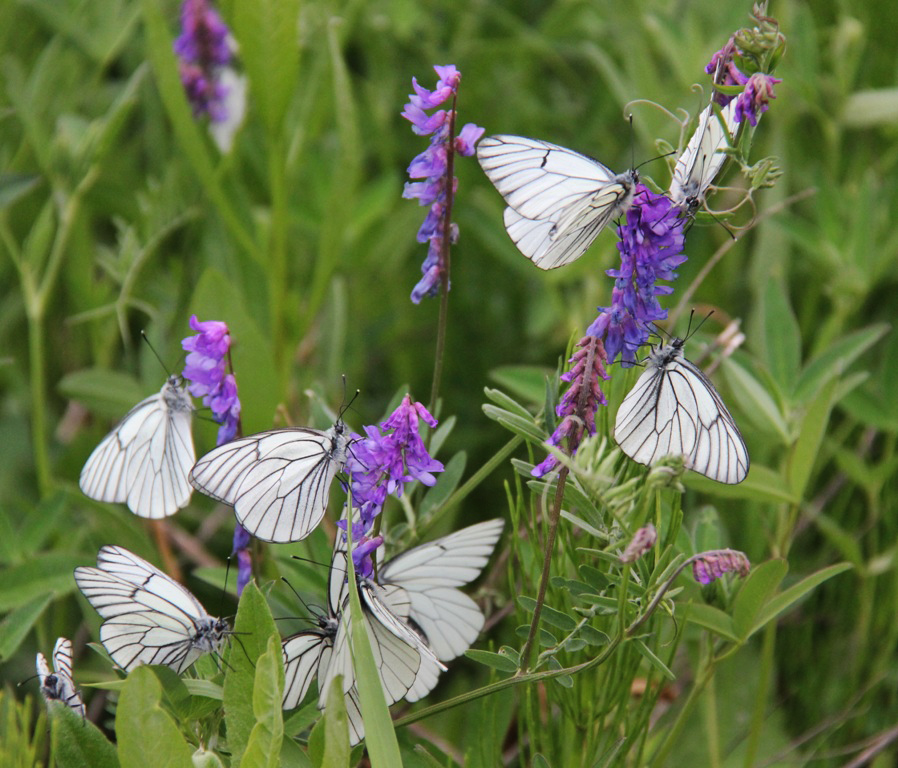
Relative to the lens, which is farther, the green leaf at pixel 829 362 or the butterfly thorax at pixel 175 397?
the green leaf at pixel 829 362

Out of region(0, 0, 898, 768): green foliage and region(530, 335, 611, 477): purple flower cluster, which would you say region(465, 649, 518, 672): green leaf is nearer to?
region(0, 0, 898, 768): green foliage

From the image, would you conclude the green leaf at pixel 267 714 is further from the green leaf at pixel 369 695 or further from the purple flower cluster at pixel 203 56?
the purple flower cluster at pixel 203 56

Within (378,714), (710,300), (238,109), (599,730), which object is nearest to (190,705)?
(378,714)

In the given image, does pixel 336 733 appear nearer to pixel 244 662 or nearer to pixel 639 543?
pixel 244 662

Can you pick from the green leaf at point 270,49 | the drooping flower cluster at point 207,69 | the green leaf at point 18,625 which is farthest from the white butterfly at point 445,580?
the drooping flower cluster at point 207,69

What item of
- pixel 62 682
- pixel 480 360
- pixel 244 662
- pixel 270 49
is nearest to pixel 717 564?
pixel 244 662
